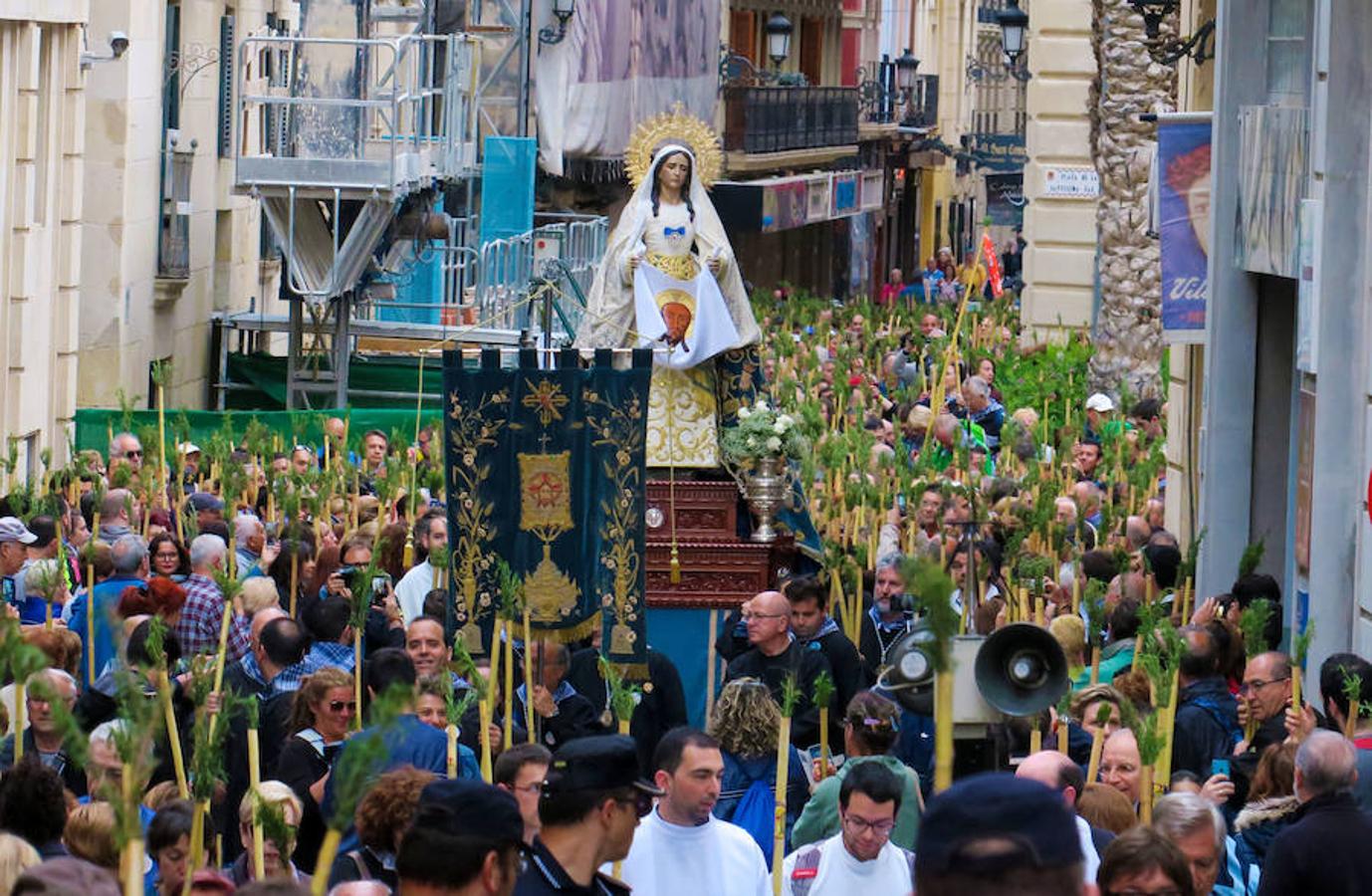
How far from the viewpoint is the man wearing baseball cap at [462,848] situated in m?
5.10

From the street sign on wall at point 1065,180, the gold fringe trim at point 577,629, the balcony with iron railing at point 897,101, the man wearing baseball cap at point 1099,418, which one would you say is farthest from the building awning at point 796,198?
the gold fringe trim at point 577,629

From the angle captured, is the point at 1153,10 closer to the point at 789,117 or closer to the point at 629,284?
the point at 629,284

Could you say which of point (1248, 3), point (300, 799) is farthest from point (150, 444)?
point (300, 799)

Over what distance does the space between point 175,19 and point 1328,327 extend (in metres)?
16.9

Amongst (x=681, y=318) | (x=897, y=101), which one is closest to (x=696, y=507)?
(x=681, y=318)

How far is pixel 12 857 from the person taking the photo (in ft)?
19.5

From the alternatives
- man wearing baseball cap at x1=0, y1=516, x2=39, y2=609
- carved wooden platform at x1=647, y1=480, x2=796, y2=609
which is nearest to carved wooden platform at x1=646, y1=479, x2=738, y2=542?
carved wooden platform at x1=647, y1=480, x2=796, y2=609

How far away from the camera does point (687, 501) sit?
49.0ft

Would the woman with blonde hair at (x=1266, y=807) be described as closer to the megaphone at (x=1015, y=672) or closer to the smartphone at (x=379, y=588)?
the megaphone at (x=1015, y=672)

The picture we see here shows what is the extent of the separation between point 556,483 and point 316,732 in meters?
3.67

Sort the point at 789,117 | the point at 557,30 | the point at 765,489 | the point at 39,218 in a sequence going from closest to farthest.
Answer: the point at 765,489
the point at 39,218
the point at 557,30
the point at 789,117

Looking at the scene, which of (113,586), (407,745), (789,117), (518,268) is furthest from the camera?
(789,117)

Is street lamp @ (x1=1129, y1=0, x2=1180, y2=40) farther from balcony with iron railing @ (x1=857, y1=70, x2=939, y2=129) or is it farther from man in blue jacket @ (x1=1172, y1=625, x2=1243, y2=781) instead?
balcony with iron railing @ (x1=857, y1=70, x2=939, y2=129)

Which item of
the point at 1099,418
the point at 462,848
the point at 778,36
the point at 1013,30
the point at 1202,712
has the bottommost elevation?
the point at 1202,712
